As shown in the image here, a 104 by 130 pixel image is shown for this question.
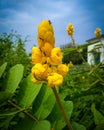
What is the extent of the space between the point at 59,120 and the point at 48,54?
0.28 m

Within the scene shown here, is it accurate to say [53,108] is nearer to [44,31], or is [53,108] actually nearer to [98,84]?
[44,31]

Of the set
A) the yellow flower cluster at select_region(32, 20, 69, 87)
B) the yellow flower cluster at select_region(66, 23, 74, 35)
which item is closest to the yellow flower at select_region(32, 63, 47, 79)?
the yellow flower cluster at select_region(32, 20, 69, 87)

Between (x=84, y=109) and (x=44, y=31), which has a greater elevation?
(x=44, y=31)

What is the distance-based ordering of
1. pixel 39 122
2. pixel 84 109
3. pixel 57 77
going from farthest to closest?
pixel 84 109 < pixel 39 122 < pixel 57 77

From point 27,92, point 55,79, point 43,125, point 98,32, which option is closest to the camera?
point 55,79

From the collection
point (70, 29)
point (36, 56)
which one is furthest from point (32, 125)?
point (70, 29)

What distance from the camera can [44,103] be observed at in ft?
2.36

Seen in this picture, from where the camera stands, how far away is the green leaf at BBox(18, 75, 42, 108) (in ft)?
2.39

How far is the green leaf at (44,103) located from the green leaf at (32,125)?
3cm

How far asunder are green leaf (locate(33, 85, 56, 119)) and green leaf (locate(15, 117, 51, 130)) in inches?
1.0

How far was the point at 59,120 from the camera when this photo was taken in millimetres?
729

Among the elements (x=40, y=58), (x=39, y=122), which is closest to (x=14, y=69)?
(x=39, y=122)

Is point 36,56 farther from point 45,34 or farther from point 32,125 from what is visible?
point 32,125

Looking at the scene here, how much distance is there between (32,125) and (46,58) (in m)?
0.25
